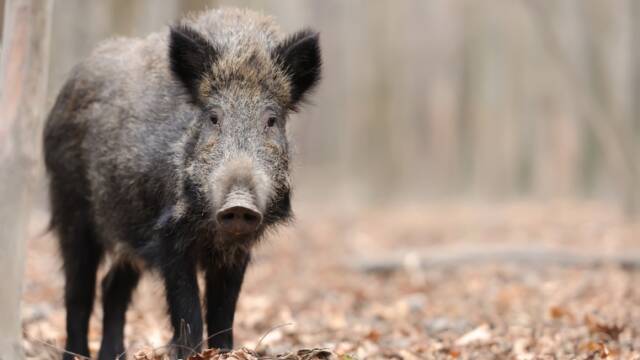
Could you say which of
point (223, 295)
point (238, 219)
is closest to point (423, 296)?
point (223, 295)

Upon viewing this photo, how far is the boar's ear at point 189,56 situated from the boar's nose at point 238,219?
1262mm

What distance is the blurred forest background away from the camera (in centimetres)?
2852

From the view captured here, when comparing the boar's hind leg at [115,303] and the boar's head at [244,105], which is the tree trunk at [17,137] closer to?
the boar's head at [244,105]

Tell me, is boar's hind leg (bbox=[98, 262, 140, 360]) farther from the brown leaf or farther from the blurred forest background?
the blurred forest background

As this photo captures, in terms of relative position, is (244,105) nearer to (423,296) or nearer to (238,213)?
(238,213)

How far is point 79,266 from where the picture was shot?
7051mm

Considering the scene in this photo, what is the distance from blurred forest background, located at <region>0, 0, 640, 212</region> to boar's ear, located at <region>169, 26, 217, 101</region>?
19851 mm

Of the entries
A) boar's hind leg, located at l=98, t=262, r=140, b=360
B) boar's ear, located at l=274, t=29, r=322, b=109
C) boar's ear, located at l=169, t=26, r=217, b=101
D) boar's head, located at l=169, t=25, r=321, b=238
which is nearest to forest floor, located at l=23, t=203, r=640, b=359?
boar's hind leg, located at l=98, t=262, r=140, b=360

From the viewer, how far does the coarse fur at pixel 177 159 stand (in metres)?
5.64

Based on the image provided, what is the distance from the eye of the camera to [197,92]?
595 cm

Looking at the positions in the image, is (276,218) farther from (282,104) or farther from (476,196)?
(476,196)

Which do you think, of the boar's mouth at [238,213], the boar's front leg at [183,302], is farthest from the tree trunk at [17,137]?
the boar's front leg at [183,302]

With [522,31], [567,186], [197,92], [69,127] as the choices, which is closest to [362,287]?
[69,127]

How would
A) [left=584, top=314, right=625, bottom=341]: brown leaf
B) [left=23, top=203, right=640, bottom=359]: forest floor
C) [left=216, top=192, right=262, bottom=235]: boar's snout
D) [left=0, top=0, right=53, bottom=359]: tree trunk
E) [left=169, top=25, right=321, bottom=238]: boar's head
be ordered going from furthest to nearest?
1. [left=23, top=203, right=640, bottom=359]: forest floor
2. [left=584, top=314, right=625, bottom=341]: brown leaf
3. [left=169, top=25, right=321, bottom=238]: boar's head
4. [left=216, top=192, right=262, bottom=235]: boar's snout
5. [left=0, top=0, right=53, bottom=359]: tree trunk
